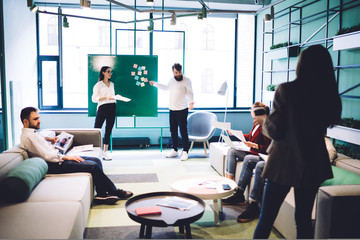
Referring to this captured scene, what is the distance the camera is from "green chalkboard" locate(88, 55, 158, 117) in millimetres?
6285

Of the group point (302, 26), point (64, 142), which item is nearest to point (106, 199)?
point (64, 142)

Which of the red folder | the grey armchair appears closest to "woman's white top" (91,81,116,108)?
the grey armchair

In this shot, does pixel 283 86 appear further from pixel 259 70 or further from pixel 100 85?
pixel 259 70

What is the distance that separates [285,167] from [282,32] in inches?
196

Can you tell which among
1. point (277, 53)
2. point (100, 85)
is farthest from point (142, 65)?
point (277, 53)

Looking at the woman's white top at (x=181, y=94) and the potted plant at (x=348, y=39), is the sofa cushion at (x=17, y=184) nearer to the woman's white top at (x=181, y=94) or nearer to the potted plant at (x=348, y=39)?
the woman's white top at (x=181, y=94)

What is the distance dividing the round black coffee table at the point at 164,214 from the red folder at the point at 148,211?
0.02m

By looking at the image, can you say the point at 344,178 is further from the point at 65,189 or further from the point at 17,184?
the point at 17,184

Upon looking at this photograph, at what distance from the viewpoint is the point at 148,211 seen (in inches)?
101

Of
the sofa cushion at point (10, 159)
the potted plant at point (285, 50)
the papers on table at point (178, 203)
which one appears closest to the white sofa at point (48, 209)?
the sofa cushion at point (10, 159)

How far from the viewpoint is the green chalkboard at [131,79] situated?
20.6ft

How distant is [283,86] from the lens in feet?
6.19

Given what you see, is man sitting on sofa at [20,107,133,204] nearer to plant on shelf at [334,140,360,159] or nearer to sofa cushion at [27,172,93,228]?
sofa cushion at [27,172,93,228]

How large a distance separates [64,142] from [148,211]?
2344 millimetres
